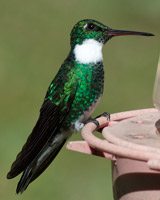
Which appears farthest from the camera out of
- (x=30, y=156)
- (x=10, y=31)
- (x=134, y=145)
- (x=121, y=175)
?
(x=10, y=31)

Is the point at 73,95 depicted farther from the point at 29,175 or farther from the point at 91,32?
the point at 29,175

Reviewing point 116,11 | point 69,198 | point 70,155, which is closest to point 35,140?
point 69,198

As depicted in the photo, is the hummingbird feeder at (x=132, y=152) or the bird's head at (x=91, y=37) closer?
the hummingbird feeder at (x=132, y=152)

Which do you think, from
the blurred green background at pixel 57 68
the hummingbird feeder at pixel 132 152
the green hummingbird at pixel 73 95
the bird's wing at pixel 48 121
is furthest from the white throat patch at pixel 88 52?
the blurred green background at pixel 57 68

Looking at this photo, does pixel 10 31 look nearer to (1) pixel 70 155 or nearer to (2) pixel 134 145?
(1) pixel 70 155

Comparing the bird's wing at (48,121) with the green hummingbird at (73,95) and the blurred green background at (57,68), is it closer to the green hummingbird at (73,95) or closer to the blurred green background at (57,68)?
the green hummingbird at (73,95)

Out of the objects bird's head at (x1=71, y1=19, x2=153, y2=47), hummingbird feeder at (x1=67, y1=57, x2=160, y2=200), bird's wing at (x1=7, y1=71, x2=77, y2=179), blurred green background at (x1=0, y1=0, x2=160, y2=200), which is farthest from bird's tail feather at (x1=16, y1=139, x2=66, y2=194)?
blurred green background at (x1=0, y1=0, x2=160, y2=200)

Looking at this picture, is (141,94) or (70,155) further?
(141,94)

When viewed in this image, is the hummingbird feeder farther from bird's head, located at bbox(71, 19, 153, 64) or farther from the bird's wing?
bird's head, located at bbox(71, 19, 153, 64)
